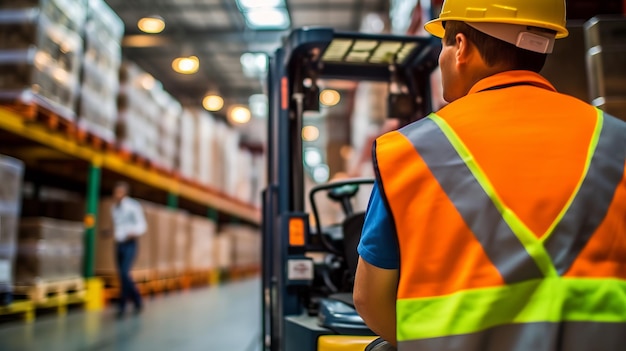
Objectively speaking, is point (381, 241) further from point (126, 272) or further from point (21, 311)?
point (126, 272)

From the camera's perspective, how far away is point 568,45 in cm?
328

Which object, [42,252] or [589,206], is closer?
[589,206]

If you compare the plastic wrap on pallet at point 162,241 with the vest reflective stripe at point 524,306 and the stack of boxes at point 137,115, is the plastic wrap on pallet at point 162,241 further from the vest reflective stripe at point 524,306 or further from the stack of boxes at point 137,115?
the vest reflective stripe at point 524,306

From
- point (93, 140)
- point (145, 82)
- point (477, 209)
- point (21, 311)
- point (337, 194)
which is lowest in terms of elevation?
point (21, 311)

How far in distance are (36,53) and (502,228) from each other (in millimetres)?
5621

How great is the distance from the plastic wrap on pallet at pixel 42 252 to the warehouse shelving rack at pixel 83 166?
1.38 ft

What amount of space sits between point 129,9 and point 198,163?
13.5ft

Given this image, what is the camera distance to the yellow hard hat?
44.9 inches

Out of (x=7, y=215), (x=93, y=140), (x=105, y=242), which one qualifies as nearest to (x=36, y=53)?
(x=7, y=215)

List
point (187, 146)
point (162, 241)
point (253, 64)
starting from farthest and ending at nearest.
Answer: point (253, 64), point (187, 146), point (162, 241)

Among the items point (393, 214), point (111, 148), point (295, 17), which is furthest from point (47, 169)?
point (393, 214)

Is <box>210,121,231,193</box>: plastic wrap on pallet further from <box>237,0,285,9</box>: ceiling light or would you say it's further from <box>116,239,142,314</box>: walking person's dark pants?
<box>116,239,142,314</box>: walking person's dark pants

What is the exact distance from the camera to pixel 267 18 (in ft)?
41.6

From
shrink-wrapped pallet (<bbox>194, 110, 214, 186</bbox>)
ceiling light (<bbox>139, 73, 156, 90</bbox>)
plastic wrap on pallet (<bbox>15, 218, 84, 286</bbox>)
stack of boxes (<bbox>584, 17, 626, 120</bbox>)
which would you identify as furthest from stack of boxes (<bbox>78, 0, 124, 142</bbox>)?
stack of boxes (<bbox>584, 17, 626, 120</bbox>)
